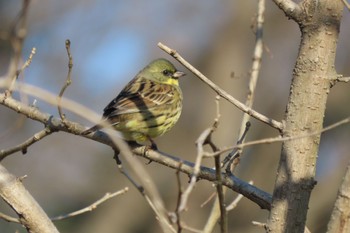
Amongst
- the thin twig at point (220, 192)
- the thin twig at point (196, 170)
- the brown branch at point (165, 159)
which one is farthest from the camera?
the brown branch at point (165, 159)

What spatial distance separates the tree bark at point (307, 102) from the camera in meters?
3.23

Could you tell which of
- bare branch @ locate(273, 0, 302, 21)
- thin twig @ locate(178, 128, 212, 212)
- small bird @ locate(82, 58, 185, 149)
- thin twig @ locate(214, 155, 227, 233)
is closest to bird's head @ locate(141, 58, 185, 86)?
Answer: small bird @ locate(82, 58, 185, 149)

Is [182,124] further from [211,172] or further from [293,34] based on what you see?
[211,172]

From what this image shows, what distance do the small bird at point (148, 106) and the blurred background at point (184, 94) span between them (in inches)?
178

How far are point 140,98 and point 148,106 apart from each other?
10cm

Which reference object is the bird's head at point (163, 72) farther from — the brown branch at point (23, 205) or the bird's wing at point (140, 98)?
the brown branch at point (23, 205)

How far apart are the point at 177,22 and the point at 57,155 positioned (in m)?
4.47

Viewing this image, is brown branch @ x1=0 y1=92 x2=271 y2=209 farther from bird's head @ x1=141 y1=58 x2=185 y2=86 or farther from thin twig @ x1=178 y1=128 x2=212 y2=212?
bird's head @ x1=141 y1=58 x2=185 y2=86

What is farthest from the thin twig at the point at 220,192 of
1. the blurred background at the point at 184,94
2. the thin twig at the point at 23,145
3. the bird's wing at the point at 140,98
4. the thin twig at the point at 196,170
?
the blurred background at the point at 184,94

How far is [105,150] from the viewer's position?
15.7 m

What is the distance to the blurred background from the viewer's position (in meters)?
12.4

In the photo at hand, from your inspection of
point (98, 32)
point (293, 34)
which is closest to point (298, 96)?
point (293, 34)

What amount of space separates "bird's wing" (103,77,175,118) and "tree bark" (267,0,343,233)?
234 cm

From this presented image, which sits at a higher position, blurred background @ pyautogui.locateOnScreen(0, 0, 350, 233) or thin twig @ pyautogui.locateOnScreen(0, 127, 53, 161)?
blurred background @ pyautogui.locateOnScreen(0, 0, 350, 233)
